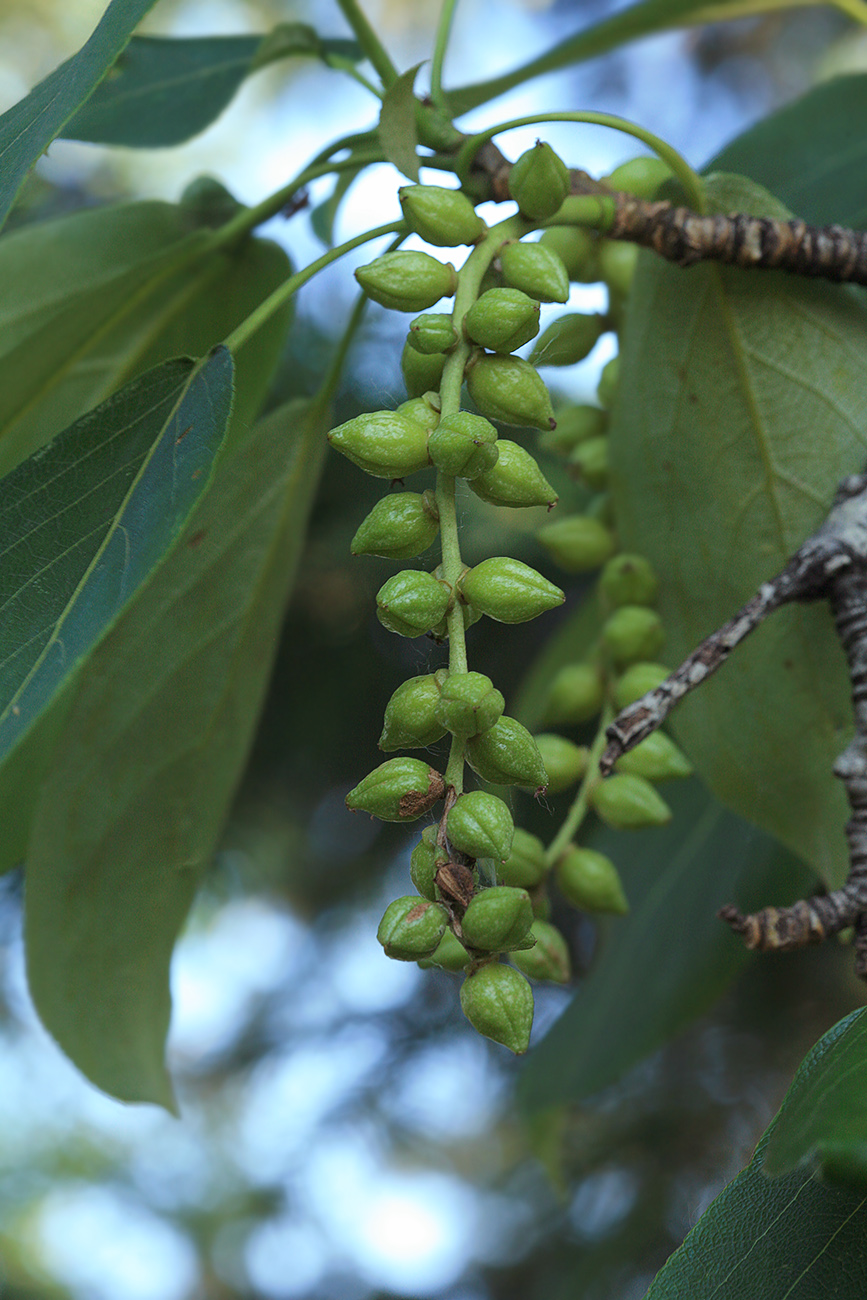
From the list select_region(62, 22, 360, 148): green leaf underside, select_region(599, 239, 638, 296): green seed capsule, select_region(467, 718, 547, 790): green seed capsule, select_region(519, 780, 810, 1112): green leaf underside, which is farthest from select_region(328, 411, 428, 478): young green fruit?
select_region(519, 780, 810, 1112): green leaf underside

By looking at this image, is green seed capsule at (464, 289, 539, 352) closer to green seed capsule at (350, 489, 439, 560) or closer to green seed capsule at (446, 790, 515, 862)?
green seed capsule at (350, 489, 439, 560)

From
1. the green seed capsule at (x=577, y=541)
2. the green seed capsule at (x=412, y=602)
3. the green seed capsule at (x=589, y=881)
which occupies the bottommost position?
the green seed capsule at (x=589, y=881)

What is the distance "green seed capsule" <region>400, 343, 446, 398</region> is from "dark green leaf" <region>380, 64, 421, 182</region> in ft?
0.43

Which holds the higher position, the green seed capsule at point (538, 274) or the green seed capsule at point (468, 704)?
the green seed capsule at point (538, 274)

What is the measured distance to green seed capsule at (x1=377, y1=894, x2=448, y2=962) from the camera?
38cm

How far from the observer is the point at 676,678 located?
0.50 meters

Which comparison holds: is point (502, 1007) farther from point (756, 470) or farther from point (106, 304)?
point (106, 304)

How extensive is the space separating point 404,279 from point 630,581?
29 cm

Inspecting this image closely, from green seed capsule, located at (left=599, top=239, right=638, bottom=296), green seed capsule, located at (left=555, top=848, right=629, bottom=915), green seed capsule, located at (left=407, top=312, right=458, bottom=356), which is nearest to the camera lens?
green seed capsule, located at (left=407, top=312, right=458, bottom=356)

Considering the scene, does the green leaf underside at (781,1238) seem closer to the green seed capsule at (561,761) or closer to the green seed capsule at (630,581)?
the green seed capsule at (561,761)

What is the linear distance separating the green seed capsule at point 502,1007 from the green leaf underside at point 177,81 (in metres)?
0.71

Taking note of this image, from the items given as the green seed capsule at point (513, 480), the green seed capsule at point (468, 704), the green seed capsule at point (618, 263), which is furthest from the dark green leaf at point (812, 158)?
the green seed capsule at point (468, 704)

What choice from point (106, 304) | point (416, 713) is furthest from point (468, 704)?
point (106, 304)

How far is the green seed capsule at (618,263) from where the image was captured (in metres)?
0.71
